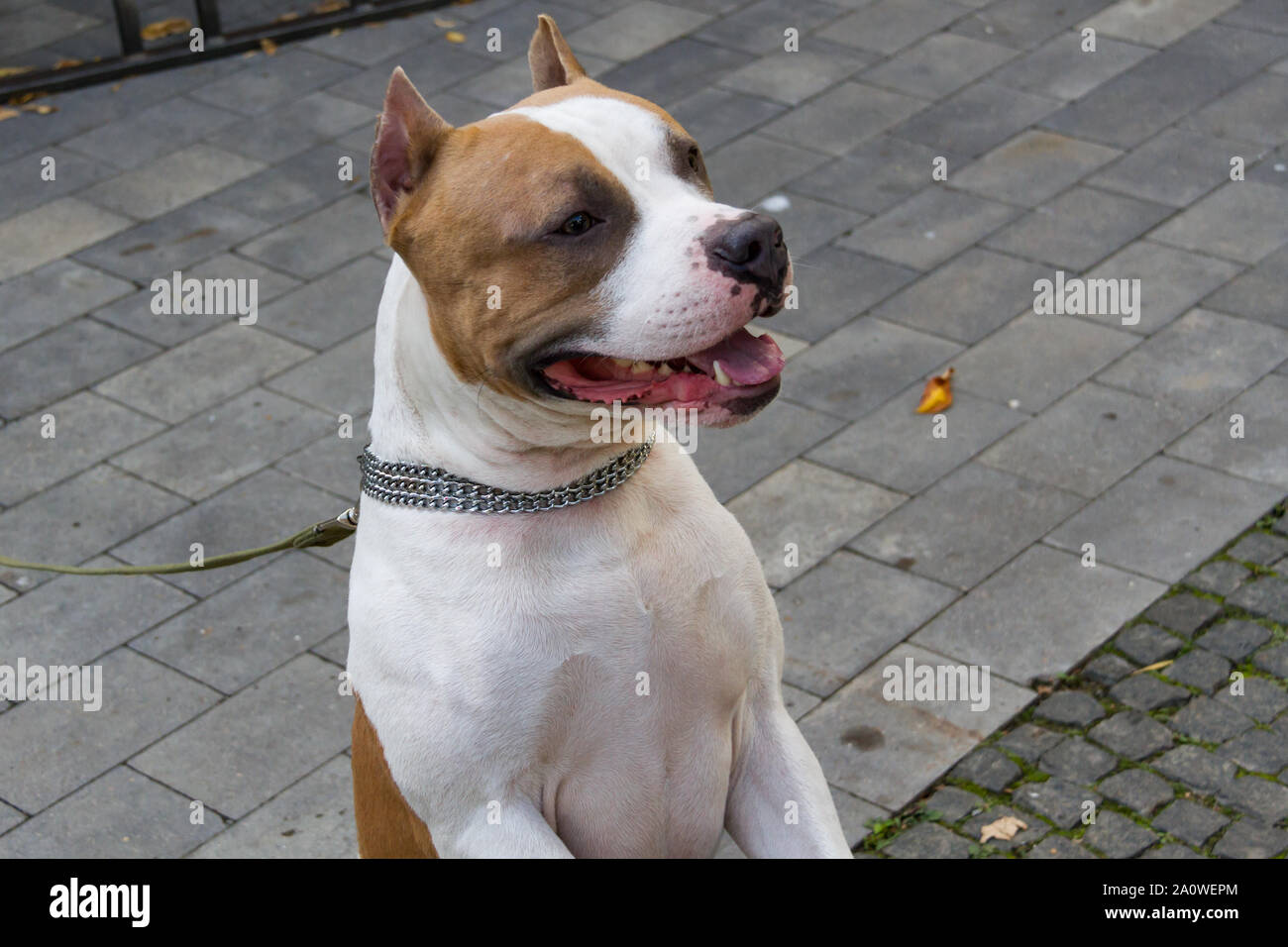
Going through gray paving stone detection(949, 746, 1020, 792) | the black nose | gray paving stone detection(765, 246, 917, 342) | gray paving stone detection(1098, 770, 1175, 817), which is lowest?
gray paving stone detection(949, 746, 1020, 792)

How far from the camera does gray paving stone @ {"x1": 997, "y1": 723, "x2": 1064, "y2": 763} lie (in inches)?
198

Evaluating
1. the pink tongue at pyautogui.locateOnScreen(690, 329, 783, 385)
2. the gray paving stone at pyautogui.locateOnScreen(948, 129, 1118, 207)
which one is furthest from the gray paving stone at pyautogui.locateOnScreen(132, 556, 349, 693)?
the gray paving stone at pyautogui.locateOnScreen(948, 129, 1118, 207)

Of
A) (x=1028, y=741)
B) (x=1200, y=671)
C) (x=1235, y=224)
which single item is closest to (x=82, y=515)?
(x=1028, y=741)

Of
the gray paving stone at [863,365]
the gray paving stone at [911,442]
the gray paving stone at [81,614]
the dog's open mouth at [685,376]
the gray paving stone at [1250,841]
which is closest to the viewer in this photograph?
the dog's open mouth at [685,376]

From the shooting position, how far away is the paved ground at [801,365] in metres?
5.37

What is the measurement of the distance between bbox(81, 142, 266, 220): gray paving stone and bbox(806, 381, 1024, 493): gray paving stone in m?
3.70

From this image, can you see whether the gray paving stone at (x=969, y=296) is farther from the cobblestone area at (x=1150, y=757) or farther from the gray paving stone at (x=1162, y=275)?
the cobblestone area at (x=1150, y=757)

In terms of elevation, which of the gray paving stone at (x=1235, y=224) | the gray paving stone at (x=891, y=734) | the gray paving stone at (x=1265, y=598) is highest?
the gray paving stone at (x=1235, y=224)

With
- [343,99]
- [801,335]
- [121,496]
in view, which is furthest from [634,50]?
[121,496]

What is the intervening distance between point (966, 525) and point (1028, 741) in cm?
112

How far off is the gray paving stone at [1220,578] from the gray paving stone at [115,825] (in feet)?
10.5

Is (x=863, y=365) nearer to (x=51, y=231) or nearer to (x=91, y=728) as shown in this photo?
(x=91, y=728)

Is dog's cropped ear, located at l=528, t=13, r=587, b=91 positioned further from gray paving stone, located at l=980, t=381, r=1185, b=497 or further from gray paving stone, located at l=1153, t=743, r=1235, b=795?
gray paving stone, located at l=980, t=381, r=1185, b=497

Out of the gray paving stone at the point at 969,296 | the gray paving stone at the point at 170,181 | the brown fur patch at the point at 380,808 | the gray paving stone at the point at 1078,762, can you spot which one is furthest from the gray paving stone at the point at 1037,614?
the gray paving stone at the point at 170,181
